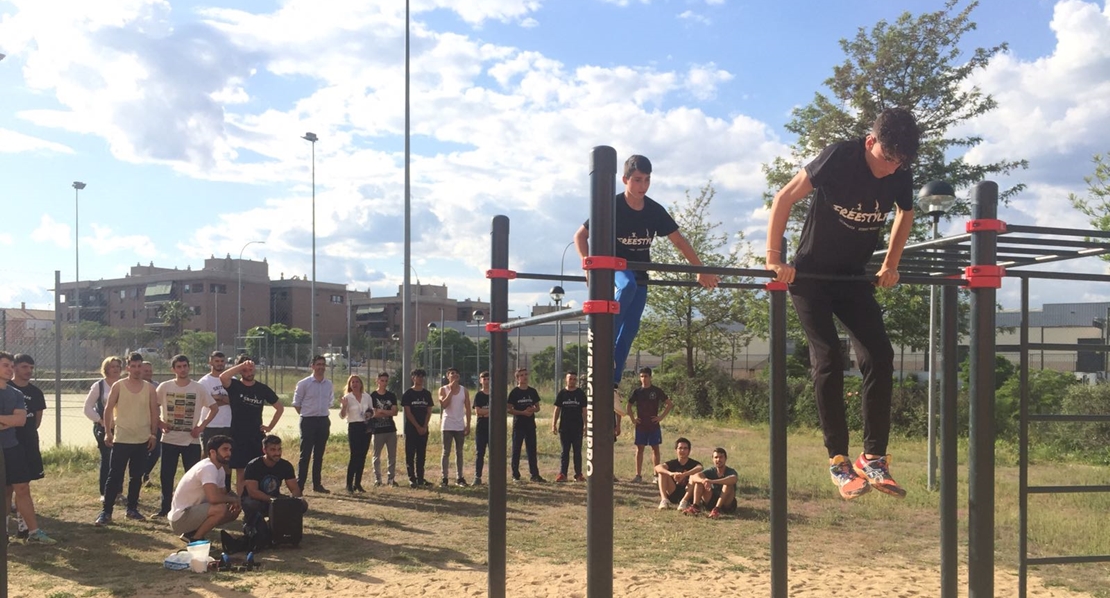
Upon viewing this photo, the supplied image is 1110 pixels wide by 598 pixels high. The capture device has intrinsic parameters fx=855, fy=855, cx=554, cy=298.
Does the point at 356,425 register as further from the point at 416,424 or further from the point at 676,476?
the point at 676,476

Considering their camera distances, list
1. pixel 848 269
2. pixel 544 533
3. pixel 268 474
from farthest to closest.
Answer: pixel 544 533
pixel 268 474
pixel 848 269

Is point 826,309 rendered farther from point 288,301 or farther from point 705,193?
point 288,301

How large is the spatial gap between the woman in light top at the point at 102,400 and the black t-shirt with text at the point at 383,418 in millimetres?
3114

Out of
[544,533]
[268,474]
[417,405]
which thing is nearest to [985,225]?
[544,533]

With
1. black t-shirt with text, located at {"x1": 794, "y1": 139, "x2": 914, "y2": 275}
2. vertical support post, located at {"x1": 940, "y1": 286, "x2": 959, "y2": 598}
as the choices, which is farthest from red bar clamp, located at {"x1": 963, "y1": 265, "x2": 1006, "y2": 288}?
vertical support post, located at {"x1": 940, "y1": 286, "x2": 959, "y2": 598}

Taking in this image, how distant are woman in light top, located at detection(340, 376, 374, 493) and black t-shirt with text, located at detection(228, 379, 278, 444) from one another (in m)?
1.63

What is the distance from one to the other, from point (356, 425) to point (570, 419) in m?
2.94

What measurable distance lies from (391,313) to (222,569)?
66.4 m

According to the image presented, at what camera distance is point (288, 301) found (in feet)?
213

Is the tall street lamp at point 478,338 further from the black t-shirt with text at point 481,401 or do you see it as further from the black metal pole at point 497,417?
the black metal pole at point 497,417

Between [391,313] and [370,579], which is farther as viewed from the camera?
[391,313]

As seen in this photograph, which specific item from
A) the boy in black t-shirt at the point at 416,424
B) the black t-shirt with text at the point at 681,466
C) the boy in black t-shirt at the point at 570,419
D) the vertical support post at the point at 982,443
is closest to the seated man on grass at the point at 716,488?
the black t-shirt with text at the point at 681,466

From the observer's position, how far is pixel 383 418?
11.5 m

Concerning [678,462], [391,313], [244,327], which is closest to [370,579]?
[678,462]
